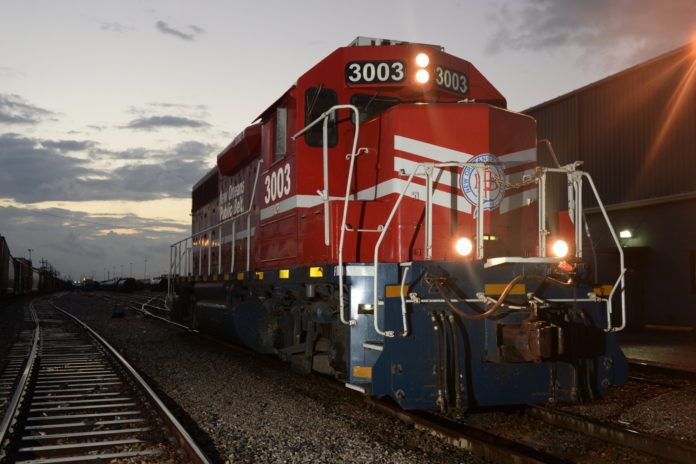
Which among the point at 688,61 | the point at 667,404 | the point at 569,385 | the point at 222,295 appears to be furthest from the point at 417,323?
the point at 688,61

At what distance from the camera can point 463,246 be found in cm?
528

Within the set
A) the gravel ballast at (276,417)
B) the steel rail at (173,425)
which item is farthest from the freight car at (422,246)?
the steel rail at (173,425)

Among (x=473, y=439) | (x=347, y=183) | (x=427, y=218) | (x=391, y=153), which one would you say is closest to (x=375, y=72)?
(x=391, y=153)

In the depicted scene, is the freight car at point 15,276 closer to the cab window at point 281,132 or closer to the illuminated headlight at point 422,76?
the cab window at point 281,132

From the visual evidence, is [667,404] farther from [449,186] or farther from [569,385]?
[449,186]

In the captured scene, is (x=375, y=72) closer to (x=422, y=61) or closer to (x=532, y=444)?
(x=422, y=61)

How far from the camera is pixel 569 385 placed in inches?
207

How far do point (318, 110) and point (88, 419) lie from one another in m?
3.71

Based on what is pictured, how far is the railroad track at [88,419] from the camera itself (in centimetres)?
487

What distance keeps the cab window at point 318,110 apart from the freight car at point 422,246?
0.02 meters

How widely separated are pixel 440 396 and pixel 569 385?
43.0 inches

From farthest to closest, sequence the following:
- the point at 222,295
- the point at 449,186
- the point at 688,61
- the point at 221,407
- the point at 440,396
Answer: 1. the point at 688,61
2. the point at 222,295
3. the point at 221,407
4. the point at 449,186
5. the point at 440,396

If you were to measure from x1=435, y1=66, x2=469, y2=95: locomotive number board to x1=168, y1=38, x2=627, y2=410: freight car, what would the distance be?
0.05 feet

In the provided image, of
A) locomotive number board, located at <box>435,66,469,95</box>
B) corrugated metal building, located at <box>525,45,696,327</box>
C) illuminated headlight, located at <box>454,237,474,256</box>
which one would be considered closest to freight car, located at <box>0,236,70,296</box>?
corrugated metal building, located at <box>525,45,696,327</box>
